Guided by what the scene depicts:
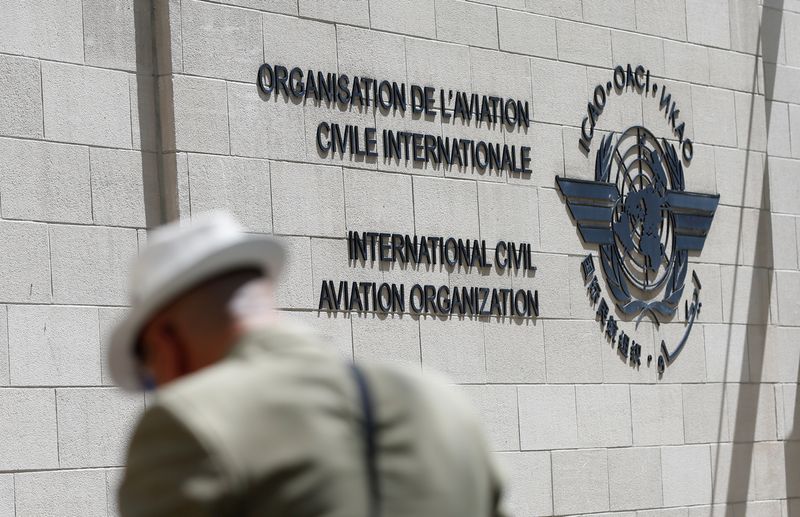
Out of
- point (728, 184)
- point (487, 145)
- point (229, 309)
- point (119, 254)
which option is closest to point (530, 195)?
point (487, 145)

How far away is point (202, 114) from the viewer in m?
7.14

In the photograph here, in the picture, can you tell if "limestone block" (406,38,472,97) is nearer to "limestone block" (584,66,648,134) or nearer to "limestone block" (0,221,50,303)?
"limestone block" (584,66,648,134)

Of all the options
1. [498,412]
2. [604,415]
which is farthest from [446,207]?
[604,415]

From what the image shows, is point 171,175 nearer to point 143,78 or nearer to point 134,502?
point 143,78

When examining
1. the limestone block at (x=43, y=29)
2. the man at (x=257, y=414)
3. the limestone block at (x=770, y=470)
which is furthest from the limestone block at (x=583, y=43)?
the man at (x=257, y=414)

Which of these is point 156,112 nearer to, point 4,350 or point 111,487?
point 4,350

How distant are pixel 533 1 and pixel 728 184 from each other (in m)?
2.07

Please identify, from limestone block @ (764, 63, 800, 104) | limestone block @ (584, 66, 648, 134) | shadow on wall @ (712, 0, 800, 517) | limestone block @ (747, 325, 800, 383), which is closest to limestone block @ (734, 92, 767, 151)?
shadow on wall @ (712, 0, 800, 517)

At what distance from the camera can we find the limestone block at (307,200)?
744cm

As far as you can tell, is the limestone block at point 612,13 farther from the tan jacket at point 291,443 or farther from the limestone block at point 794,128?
the tan jacket at point 291,443

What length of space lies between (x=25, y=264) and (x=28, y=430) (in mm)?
710

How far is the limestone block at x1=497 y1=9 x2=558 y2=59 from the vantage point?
8766 mm

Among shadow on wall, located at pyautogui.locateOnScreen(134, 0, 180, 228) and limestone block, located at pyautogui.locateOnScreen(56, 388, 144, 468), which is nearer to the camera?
limestone block, located at pyautogui.locateOnScreen(56, 388, 144, 468)

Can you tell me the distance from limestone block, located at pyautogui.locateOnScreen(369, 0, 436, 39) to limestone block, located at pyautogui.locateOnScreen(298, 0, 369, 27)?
57 millimetres
